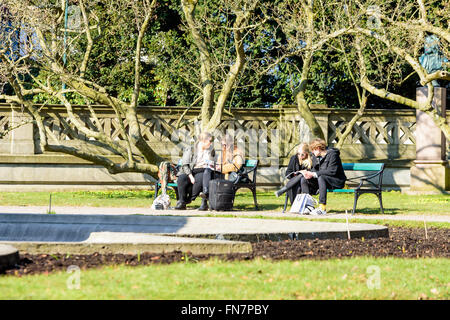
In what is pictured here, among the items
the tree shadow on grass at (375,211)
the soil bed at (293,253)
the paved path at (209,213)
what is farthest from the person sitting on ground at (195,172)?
the soil bed at (293,253)

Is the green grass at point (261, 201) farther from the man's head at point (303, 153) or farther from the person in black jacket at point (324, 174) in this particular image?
the man's head at point (303, 153)

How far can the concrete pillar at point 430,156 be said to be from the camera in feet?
62.3

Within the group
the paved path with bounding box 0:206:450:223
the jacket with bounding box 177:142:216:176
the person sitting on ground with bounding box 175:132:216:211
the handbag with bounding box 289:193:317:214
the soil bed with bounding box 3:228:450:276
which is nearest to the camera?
the soil bed with bounding box 3:228:450:276

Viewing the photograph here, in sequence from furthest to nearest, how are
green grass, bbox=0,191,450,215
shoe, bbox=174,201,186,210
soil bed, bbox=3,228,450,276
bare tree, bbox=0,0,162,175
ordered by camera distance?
bare tree, bbox=0,0,162,175, green grass, bbox=0,191,450,215, shoe, bbox=174,201,186,210, soil bed, bbox=3,228,450,276

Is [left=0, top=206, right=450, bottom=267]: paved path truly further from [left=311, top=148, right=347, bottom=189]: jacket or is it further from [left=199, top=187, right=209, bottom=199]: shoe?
[left=199, top=187, right=209, bottom=199]: shoe

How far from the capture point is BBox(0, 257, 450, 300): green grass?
5.15 meters

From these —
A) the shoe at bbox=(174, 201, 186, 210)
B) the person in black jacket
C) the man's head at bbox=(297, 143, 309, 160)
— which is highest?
the man's head at bbox=(297, 143, 309, 160)

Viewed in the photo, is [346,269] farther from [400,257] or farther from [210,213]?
[210,213]

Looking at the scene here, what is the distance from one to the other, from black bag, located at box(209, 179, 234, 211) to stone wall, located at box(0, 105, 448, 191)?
5.61 m

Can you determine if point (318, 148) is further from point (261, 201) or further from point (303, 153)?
point (261, 201)

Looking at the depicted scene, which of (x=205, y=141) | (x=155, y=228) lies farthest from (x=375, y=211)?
(x=155, y=228)

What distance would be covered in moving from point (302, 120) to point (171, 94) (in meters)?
8.87

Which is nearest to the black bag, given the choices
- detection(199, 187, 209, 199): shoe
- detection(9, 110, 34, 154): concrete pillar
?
detection(199, 187, 209, 199): shoe
